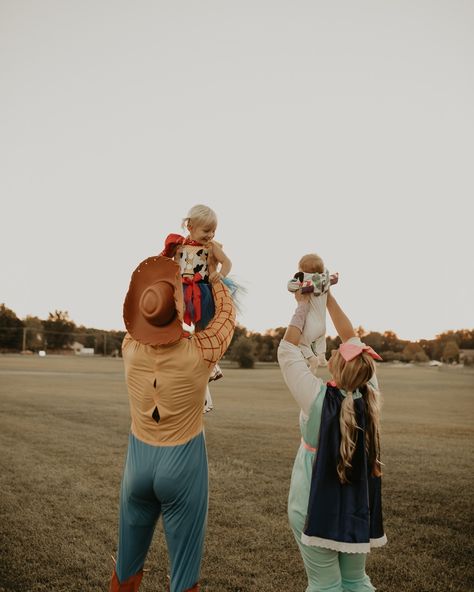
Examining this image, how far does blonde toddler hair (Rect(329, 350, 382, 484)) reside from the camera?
2.57m

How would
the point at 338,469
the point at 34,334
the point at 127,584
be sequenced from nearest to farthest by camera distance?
1. the point at 338,469
2. the point at 127,584
3. the point at 34,334

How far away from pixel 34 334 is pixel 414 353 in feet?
186

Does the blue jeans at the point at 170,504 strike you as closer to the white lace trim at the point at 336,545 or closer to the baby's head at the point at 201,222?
the white lace trim at the point at 336,545

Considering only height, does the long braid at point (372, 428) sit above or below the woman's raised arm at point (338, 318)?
below

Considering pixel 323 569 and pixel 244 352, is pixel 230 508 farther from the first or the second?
pixel 244 352

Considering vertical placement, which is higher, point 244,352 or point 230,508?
point 244,352

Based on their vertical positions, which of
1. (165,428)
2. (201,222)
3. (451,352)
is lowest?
(451,352)

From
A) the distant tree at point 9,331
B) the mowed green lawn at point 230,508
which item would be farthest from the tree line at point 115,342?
the mowed green lawn at point 230,508

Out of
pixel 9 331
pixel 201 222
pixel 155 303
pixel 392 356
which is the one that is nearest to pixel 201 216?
pixel 201 222

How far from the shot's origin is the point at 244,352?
2213 inches

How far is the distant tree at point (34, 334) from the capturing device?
88.4 metres

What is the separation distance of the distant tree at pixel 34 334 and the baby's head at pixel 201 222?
90.7 m

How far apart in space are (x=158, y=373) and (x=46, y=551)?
10.7 feet

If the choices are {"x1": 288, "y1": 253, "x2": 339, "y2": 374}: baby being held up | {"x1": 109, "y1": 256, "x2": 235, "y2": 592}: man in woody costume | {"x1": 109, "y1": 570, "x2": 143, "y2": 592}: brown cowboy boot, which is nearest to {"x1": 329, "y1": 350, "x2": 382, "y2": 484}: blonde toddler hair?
{"x1": 288, "y1": 253, "x2": 339, "y2": 374}: baby being held up
